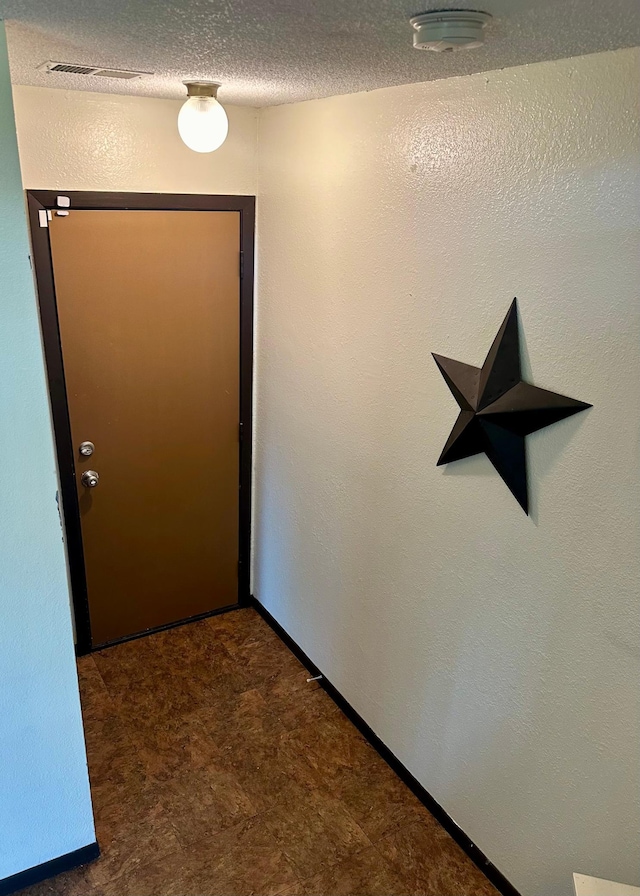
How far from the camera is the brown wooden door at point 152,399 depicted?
258 cm

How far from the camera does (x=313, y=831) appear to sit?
2.26m

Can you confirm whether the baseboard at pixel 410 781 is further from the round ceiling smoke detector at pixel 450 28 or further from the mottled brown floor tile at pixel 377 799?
the round ceiling smoke detector at pixel 450 28

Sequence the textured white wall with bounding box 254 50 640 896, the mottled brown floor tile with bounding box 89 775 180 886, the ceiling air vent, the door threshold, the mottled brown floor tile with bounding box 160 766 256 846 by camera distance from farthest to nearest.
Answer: the door threshold, the mottled brown floor tile with bounding box 160 766 256 846, the mottled brown floor tile with bounding box 89 775 180 886, the ceiling air vent, the textured white wall with bounding box 254 50 640 896

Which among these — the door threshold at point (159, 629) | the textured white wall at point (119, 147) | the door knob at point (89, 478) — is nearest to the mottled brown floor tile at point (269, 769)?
the door threshold at point (159, 629)

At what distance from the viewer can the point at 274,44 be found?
130 centimetres

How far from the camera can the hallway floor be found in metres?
2.10

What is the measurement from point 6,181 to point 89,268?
1.11 m

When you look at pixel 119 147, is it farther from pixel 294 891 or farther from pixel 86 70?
pixel 294 891

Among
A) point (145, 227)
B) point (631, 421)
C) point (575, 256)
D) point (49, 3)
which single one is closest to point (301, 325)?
point (145, 227)

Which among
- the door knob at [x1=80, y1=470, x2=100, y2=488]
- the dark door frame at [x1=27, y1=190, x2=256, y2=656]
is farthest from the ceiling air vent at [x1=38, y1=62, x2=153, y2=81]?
the door knob at [x1=80, y1=470, x2=100, y2=488]

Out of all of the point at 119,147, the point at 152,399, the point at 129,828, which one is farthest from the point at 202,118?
Result: the point at 129,828

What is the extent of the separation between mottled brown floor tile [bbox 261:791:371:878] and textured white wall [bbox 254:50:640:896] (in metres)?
0.31

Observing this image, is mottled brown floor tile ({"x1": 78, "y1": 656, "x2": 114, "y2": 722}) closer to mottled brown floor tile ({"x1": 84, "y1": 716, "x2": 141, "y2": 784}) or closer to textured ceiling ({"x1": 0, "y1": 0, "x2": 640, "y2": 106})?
mottled brown floor tile ({"x1": 84, "y1": 716, "x2": 141, "y2": 784})

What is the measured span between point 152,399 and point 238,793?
5.16 feet
